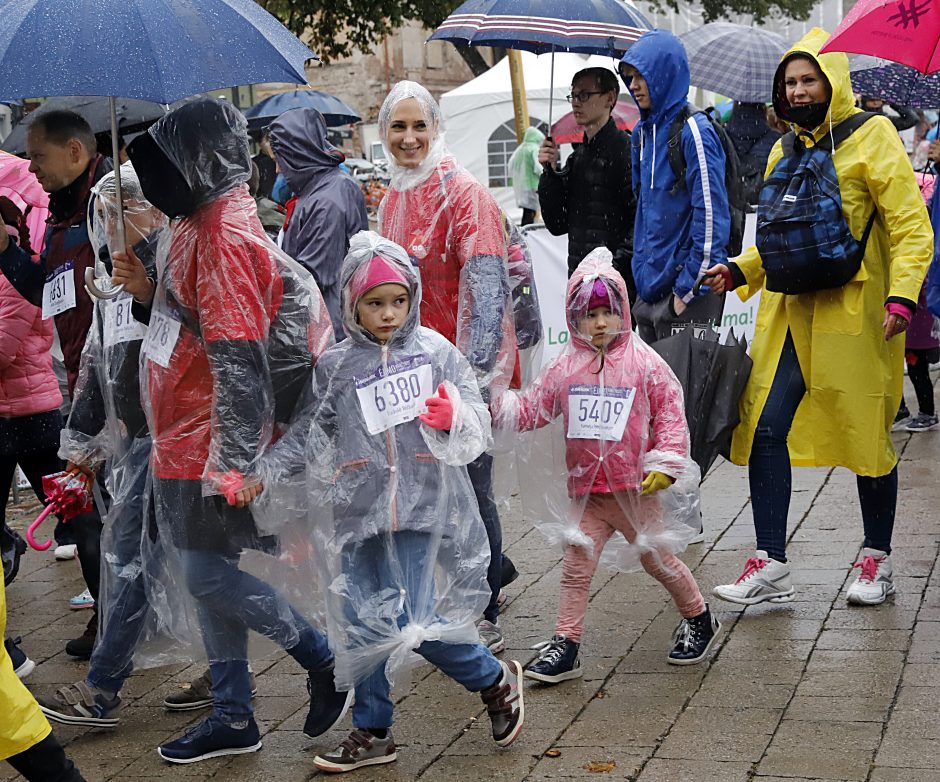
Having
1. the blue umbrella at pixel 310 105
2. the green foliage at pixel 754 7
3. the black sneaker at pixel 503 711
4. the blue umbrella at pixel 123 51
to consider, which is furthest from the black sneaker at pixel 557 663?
the green foliage at pixel 754 7

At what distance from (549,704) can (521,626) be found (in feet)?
2.63

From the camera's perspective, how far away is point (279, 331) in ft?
13.3

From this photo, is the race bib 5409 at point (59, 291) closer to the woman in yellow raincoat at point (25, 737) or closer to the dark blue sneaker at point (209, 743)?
the dark blue sneaker at point (209, 743)

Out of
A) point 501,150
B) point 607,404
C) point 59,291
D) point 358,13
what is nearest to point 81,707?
point 59,291

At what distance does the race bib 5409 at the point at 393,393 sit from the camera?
3930mm

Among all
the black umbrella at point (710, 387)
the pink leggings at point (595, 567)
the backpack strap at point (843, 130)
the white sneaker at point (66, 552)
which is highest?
the backpack strap at point (843, 130)

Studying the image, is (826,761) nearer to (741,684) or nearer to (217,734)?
(741,684)

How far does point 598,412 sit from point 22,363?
89.5 inches

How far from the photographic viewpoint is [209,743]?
410 cm

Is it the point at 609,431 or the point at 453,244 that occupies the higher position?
the point at 453,244

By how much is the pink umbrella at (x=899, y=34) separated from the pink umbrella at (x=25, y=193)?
3.22 metres

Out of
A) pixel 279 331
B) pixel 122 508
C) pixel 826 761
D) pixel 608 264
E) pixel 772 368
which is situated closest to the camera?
pixel 826 761

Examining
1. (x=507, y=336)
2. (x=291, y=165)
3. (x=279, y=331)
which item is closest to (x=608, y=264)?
(x=507, y=336)

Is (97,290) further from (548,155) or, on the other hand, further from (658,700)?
(548,155)
